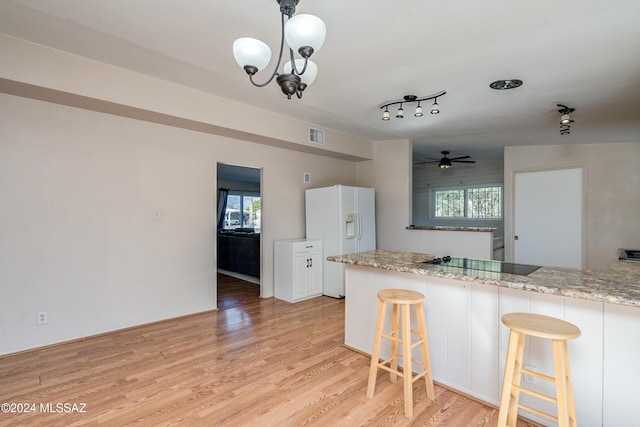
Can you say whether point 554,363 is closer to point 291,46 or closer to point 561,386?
point 561,386

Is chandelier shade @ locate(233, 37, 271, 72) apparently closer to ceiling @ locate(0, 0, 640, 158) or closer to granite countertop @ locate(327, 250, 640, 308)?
ceiling @ locate(0, 0, 640, 158)

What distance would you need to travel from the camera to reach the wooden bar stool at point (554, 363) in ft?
4.63

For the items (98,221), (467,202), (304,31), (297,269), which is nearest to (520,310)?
(304,31)

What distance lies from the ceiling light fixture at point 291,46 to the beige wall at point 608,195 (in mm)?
5135

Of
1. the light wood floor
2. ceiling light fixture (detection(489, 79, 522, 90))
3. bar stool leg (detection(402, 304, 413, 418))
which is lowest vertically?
the light wood floor

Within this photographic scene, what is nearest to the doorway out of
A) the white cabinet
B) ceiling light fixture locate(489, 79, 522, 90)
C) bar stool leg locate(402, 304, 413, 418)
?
the white cabinet

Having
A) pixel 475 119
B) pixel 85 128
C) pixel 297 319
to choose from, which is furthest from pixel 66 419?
pixel 475 119

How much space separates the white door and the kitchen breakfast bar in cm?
340

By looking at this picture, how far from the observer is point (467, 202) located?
7898mm

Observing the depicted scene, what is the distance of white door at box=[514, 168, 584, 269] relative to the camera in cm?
492

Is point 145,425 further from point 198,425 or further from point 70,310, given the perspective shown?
point 70,310

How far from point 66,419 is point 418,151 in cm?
637

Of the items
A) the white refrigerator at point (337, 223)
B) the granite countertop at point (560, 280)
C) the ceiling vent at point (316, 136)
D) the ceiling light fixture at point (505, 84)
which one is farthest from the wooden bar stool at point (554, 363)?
the ceiling vent at point (316, 136)

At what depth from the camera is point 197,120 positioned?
3391 millimetres
